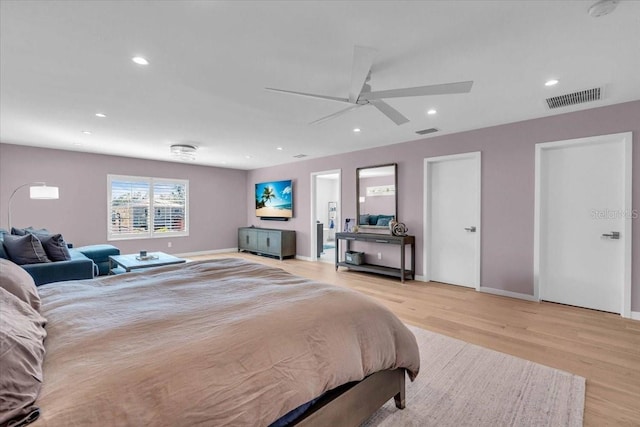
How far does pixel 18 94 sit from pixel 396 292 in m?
5.32

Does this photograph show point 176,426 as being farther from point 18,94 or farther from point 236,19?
point 18,94

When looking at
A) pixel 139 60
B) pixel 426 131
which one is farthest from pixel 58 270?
pixel 426 131

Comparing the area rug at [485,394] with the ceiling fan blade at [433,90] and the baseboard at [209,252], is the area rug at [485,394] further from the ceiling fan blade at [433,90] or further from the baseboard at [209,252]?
the baseboard at [209,252]

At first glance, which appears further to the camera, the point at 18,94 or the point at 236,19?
the point at 18,94

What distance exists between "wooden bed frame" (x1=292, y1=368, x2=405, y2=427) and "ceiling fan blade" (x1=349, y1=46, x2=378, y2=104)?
6.71ft

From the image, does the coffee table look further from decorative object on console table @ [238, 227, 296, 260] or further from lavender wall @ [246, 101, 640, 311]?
lavender wall @ [246, 101, 640, 311]

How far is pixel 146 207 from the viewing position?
7281mm

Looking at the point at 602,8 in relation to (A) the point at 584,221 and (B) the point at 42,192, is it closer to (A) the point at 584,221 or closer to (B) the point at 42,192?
(A) the point at 584,221

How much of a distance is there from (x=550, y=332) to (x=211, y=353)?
3.43 m

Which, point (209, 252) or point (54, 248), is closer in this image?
point (54, 248)

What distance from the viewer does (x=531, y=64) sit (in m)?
2.55

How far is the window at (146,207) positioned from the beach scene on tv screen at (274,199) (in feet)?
6.42

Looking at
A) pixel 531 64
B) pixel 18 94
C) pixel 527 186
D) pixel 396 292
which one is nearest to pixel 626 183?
pixel 527 186

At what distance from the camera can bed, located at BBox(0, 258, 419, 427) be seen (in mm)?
963
